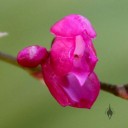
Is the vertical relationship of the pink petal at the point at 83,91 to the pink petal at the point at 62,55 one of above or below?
below

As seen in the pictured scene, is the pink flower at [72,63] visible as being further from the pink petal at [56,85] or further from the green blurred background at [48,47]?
the green blurred background at [48,47]

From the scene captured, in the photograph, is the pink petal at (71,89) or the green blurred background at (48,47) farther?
the green blurred background at (48,47)

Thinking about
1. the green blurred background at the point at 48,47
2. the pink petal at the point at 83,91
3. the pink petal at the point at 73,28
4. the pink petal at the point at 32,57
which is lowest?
the green blurred background at the point at 48,47

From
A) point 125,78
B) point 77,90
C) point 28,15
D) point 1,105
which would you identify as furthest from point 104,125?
point 77,90

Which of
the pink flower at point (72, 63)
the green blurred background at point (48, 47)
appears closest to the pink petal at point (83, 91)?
the pink flower at point (72, 63)

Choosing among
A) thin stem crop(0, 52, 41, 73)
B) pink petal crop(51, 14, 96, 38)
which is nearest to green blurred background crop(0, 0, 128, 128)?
thin stem crop(0, 52, 41, 73)

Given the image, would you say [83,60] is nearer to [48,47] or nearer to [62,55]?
[62,55]

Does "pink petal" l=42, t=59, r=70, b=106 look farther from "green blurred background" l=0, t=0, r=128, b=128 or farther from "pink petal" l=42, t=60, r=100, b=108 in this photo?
"green blurred background" l=0, t=0, r=128, b=128

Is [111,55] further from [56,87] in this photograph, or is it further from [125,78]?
[56,87]
